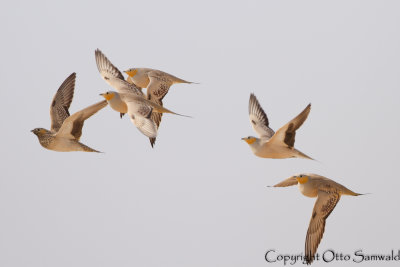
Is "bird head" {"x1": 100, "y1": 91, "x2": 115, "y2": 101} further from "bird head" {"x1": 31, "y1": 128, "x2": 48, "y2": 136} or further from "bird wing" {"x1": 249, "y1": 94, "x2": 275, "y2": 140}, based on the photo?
"bird wing" {"x1": 249, "y1": 94, "x2": 275, "y2": 140}

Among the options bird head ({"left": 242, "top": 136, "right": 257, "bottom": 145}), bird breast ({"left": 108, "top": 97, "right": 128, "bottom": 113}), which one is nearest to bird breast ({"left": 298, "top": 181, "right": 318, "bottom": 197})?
bird head ({"left": 242, "top": 136, "right": 257, "bottom": 145})

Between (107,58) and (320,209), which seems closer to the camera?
(320,209)

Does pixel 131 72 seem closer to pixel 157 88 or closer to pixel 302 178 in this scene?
pixel 157 88

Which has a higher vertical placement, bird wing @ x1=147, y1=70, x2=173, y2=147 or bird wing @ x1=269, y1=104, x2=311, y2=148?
bird wing @ x1=147, y1=70, x2=173, y2=147

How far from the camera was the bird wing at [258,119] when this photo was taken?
11.2m

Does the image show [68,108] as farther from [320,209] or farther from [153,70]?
[320,209]

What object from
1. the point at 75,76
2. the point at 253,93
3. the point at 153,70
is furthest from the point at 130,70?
the point at 253,93

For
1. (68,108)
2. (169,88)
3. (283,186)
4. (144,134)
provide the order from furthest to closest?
(169,88) < (68,108) < (283,186) < (144,134)

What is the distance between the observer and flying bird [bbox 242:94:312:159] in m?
9.39

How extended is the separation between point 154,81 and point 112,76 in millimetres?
656

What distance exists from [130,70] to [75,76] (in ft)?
3.85

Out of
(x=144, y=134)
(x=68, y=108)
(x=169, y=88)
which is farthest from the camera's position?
(x=169, y=88)

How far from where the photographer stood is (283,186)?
10273mm

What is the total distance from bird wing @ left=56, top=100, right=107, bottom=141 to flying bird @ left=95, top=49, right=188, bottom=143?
424mm
